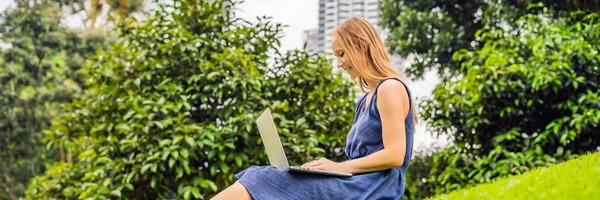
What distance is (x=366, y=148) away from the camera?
257 cm

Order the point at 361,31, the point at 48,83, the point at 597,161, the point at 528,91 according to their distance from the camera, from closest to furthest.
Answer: the point at 361,31 → the point at 597,161 → the point at 528,91 → the point at 48,83

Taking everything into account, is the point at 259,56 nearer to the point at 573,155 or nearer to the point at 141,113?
the point at 141,113

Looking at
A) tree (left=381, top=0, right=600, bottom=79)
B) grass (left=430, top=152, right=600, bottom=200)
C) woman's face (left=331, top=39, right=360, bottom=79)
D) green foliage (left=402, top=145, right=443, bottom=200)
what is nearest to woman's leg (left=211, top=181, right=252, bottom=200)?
woman's face (left=331, top=39, right=360, bottom=79)

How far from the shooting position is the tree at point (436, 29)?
880 cm

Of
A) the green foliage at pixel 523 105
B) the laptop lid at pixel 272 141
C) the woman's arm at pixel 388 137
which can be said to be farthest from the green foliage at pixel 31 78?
the woman's arm at pixel 388 137

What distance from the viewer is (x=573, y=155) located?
5.74m

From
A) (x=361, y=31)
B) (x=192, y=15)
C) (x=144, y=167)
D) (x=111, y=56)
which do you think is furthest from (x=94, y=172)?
(x=361, y=31)

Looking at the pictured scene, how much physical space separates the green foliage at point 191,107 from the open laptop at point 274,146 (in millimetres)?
2754

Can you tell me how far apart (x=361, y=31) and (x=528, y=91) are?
3977mm

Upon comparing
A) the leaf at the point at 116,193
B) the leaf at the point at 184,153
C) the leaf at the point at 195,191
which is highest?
the leaf at the point at 184,153

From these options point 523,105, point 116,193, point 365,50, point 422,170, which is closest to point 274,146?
point 365,50

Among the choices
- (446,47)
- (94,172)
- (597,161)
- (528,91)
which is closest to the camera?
(597,161)

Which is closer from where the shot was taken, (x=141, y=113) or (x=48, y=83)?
(x=141, y=113)

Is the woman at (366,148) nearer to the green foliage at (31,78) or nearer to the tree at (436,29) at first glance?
the tree at (436,29)
